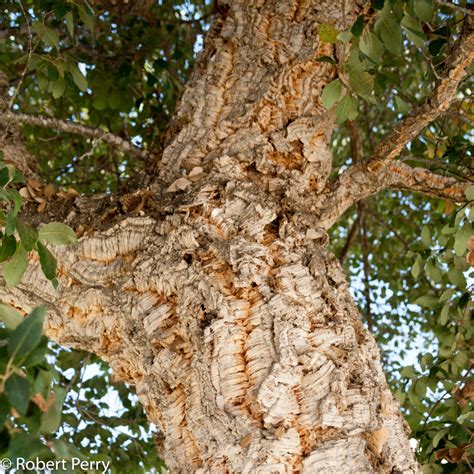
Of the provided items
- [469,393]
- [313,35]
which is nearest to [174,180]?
[313,35]

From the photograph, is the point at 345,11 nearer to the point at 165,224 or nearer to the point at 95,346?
the point at 165,224

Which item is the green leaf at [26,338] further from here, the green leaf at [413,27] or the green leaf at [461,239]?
the green leaf at [461,239]

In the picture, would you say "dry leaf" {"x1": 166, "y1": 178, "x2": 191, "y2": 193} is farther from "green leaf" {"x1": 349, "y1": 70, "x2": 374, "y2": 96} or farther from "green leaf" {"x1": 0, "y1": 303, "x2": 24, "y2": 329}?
"green leaf" {"x1": 0, "y1": 303, "x2": 24, "y2": 329}

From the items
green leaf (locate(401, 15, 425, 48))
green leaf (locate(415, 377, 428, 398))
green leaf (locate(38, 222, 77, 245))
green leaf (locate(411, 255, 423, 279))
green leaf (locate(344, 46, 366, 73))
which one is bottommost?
green leaf (locate(415, 377, 428, 398))

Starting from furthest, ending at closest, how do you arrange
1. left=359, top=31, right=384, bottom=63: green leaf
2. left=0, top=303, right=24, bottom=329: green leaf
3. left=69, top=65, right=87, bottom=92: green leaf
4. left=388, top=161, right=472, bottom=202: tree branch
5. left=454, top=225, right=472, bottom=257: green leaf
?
left=69, top=65, right=87, bottom=92: green leaf < left=388, top=161, right=472, bottom=202: tree branch < left=454, top=225, right=472, bottom=257: green leaf < left=359, top=31, right=384, bottom=63: green leaf < left=0, top=303, right=24, bottom=329: green leaf

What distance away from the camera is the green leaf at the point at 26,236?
1506mm

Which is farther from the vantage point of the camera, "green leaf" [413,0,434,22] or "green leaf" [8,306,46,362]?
"green leaf" [413,0,434,22]

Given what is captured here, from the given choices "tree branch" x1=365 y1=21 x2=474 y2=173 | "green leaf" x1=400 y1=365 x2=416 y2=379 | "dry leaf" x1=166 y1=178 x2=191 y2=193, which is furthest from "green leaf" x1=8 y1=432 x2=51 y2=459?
"green leaf" x1=400 y1=365 x2=416 y2=379

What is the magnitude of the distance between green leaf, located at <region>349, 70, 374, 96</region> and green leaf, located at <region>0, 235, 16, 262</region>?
3.11ft

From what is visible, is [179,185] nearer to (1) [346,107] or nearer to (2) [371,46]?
(1) [346,107]

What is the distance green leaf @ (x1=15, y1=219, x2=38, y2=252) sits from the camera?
1506 millimetres

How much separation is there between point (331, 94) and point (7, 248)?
906mm

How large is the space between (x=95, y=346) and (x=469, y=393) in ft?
3.87

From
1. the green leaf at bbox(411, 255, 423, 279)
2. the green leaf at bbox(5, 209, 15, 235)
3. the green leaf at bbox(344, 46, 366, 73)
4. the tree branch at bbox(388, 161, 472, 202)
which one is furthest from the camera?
the green leaf at bbox(411, 255, 423, 279)
